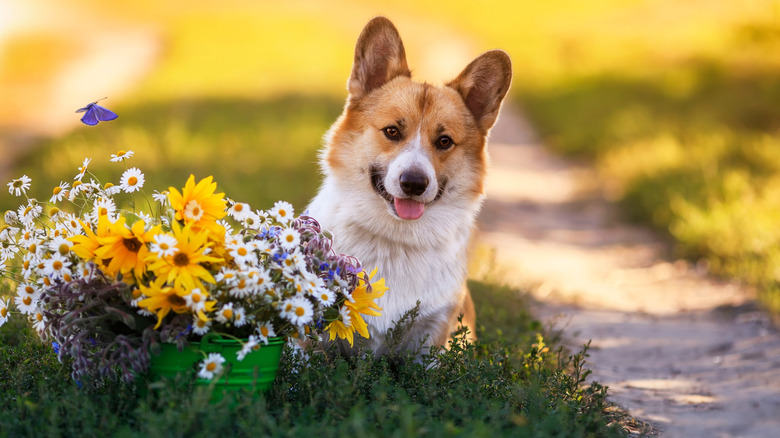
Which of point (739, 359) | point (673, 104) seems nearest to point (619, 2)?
point (673, 104)

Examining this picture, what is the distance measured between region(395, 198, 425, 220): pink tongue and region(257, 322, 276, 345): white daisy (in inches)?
43.8

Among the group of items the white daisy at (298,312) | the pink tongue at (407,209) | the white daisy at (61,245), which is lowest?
the white daisy at (298,312)

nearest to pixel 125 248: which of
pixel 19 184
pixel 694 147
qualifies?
pixel 19 184

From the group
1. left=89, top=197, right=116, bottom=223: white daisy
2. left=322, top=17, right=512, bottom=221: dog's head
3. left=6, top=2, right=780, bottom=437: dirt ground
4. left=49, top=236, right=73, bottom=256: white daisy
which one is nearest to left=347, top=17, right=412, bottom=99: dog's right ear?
left=322, top=17, right=512, bottom=221: dog's head

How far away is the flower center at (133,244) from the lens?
293cm

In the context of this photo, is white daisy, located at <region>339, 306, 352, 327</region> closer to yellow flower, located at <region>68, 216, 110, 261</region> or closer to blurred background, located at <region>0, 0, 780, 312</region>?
yellow flower, located at <region>68, 216, 110, 261</region>

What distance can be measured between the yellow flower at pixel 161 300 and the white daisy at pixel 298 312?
Answer: 0.37m

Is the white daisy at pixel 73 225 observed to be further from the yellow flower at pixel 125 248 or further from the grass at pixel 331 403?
the grass at pixel 331 403

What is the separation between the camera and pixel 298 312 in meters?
2.94

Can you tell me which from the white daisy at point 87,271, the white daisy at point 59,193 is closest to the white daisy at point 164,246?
the white daisy at point 87,271

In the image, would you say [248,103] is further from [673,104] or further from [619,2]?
[619,2]

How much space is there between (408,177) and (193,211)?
1.14 metres

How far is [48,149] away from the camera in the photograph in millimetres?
9602

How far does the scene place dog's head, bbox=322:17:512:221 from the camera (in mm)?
3881
